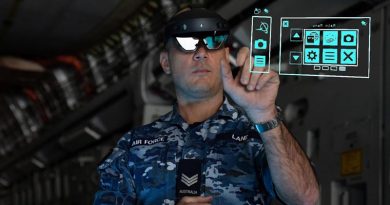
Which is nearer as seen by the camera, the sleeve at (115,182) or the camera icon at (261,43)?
the sleeve at (115,182)

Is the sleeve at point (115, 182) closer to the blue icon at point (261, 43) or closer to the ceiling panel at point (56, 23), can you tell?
the blue icon at point (261, 43)

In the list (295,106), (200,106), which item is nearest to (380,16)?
(295,106)

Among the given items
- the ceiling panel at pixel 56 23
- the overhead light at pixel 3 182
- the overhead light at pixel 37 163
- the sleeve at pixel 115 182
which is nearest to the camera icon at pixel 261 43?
the sleeve at pixel 115 182

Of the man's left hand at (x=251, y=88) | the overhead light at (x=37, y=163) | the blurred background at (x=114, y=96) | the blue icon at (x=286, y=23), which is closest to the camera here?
the man's left hand at (x=251, y=88)

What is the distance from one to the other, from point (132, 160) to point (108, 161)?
0.07 meters

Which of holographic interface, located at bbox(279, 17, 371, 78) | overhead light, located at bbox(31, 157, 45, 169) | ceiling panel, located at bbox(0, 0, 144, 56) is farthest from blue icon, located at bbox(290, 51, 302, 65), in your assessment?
overhead light, located at bbox(31, 157, 45, 169)

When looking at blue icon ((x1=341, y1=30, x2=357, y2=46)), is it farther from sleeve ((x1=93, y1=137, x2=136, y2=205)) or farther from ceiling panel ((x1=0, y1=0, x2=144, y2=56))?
ceiling panel ((x1=0, y1=0, x2=144, y2=56))

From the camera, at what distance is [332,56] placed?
2.52 m

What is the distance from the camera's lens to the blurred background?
3496 millimetres

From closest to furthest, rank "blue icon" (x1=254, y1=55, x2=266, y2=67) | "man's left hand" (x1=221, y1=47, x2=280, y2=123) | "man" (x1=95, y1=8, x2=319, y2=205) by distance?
"man's left hand" (x1=221, y1=47, x2=280, y2=123) → "blue icon" (x1=254, y1=55, x2=266, y2=67) → "man" (x1=95, y1=8, x2=319, y2=205)

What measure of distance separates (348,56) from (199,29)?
0.54 m

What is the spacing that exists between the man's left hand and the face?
22 cm

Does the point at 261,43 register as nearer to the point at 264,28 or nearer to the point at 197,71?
the point at 264,28

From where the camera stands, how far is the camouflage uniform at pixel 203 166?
7.53 ft
